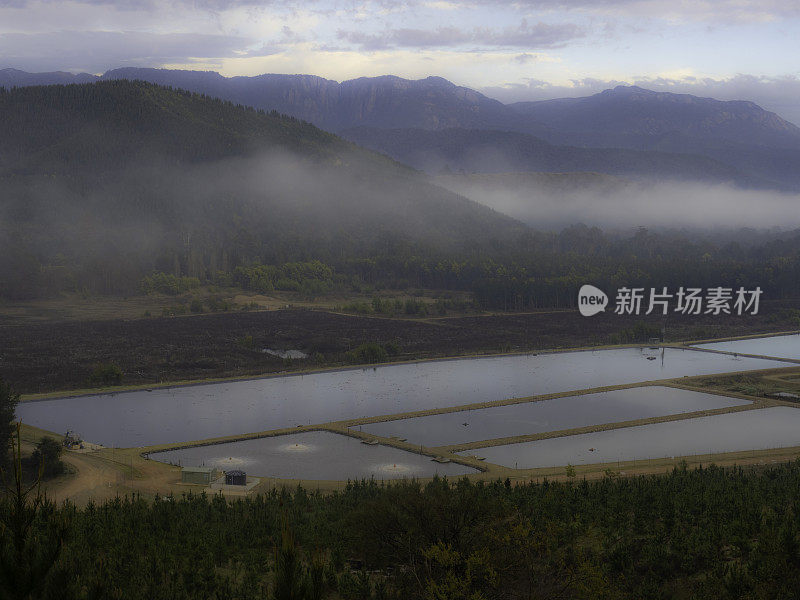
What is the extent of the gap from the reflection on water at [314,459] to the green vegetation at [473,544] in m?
7.27

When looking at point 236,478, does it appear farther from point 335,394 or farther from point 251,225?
point 251,225

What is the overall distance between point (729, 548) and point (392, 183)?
546 ft

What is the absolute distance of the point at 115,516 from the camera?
920 inches

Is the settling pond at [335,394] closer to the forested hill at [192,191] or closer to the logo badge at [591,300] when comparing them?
the logo badge at [591,300]

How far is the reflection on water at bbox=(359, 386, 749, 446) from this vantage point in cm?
4069

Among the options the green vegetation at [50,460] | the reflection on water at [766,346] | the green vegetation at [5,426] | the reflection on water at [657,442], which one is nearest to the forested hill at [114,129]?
the reflection on water at [766,346]

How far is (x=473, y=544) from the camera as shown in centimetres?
1792

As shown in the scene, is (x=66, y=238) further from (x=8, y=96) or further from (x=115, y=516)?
(x=115, y=516)

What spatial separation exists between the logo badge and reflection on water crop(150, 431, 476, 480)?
64.0 m

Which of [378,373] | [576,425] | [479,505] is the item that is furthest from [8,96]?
[479,505]

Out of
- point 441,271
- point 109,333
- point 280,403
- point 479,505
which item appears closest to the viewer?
point 479,505

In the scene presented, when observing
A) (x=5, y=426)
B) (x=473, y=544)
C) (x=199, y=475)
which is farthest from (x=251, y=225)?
(x=473, y=544)

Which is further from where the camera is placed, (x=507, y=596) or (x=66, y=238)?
(x=66, y=238)

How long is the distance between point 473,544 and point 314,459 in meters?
18.4
